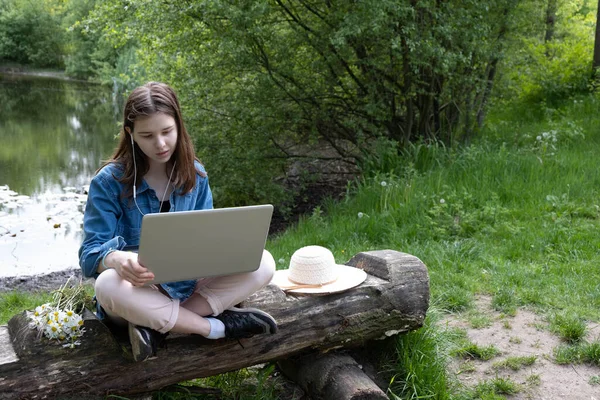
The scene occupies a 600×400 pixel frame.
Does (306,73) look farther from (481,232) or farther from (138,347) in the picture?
(138,347)

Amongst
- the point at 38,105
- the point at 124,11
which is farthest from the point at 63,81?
the point at 124,11

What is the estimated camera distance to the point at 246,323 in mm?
2773

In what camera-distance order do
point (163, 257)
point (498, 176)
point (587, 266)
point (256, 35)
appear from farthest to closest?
1. point (256, 35)
2. point (498, 176)
3. point (587, 266)
4. point (163, 257)

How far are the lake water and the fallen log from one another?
4.72 m

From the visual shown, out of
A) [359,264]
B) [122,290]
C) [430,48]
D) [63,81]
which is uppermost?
[430,48]

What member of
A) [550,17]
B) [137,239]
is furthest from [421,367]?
[550,17]

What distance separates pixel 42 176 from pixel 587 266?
31.7ft

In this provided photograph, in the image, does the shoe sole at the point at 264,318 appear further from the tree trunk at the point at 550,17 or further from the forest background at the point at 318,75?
the tree trunk at the point at 550,17

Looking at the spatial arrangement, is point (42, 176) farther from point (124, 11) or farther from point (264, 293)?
point (264, 293)

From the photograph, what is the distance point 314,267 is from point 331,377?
511 mm

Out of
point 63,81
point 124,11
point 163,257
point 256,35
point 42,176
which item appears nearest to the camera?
point 163,257

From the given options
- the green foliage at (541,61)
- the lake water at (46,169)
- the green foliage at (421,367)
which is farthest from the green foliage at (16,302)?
the green foliage at (541,61)

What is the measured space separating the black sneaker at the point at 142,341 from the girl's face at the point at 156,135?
70 cm

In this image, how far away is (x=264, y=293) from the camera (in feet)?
10.2
